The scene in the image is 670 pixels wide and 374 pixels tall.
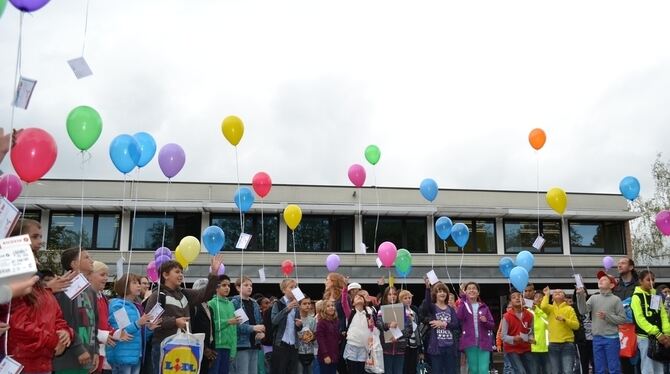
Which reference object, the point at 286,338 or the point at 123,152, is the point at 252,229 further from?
the point at 123,152

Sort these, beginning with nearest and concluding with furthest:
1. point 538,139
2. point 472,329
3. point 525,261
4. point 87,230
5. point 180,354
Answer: point 180,354 < point 472,329 < point 525,261 < point 538,139 < point 87,230

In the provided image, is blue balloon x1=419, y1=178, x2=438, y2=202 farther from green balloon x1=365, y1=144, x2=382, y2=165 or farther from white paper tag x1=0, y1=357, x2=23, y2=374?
white paper tag x1=0, y1=357, x2=23, y2=374

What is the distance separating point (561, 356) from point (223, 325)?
19.8 feet

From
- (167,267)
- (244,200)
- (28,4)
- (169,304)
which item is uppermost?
(28,4)

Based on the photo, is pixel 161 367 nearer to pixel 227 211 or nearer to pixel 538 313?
pixel 538 313

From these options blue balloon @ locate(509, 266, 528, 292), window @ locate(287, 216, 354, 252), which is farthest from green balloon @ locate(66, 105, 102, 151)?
window @ locate(287, 216, 354, 252)

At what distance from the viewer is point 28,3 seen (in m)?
5.49

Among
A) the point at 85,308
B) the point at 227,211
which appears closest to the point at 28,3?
the point at 85,308

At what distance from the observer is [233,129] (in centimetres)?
1025

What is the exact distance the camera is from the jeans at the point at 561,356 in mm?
10492

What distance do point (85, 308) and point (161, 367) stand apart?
4.93 ft

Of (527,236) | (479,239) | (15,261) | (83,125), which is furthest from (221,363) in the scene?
(527,236)

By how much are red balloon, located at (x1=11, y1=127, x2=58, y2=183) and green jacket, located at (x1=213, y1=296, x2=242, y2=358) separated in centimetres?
331

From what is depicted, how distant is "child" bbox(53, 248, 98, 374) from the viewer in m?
5.61
